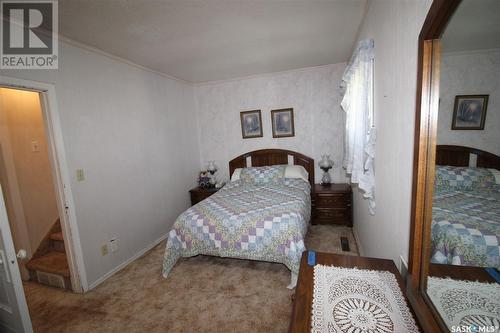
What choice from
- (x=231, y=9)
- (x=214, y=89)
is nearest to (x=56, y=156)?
(x=231, y=9)

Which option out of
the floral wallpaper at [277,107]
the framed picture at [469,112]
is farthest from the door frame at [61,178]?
the framed picture at [469,112]

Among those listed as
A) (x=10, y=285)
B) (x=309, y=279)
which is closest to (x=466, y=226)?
(x=309, y=279)

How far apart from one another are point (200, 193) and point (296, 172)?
64.5 inches

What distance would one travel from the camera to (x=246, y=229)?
2.23 m

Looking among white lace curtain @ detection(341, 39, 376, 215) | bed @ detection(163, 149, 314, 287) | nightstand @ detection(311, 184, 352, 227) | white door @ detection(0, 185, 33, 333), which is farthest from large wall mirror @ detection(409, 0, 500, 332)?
nightstand @ detection(311, 184, 352, 227)

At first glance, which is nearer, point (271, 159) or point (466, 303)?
point (466, 303)

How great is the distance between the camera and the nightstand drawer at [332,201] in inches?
127

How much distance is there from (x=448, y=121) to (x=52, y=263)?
360 cm

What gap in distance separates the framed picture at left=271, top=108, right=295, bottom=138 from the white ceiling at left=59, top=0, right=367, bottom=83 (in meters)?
0.82

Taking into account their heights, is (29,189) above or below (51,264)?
above

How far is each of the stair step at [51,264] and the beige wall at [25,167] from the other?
20 cm

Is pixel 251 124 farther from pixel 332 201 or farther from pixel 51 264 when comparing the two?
pixel 51 264

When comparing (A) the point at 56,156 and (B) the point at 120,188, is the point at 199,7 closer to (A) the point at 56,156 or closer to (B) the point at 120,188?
(A) the point at 56,156

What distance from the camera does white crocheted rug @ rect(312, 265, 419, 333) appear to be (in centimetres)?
87
